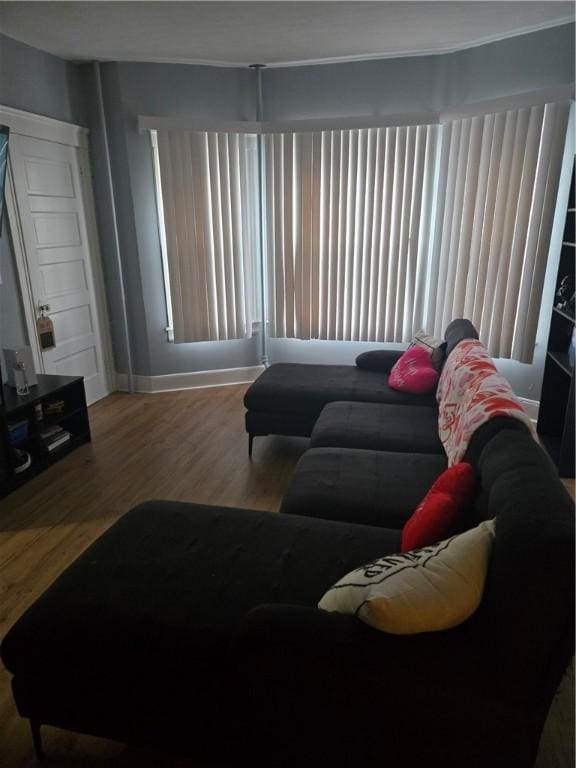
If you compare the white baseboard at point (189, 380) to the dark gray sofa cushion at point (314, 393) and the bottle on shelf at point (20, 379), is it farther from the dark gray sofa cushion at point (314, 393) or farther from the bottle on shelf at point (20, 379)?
the bottle on shelf at point (20, 379)

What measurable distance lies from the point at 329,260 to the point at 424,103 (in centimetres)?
A: 140

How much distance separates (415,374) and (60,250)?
2.87 m

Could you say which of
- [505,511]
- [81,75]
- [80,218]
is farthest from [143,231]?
[505,511]

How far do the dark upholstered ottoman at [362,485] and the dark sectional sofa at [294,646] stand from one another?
12 cm

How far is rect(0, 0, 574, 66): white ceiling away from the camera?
2.78 meters

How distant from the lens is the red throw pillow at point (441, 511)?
138cm

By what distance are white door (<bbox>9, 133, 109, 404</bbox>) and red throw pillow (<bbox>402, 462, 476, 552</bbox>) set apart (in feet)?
10.7

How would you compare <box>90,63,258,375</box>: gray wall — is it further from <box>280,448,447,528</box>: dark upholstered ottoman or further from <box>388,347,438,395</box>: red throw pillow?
<box>280,448,447,528</box>: dark upholstered ottoman

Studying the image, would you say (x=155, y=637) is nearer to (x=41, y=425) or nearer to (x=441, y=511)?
(x=441, y=511)

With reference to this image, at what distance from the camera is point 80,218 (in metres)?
4.02

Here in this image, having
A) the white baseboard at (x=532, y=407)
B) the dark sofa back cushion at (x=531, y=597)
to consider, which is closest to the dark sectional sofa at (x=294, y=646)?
the dark sofa back cushion at (x=531, y=597)

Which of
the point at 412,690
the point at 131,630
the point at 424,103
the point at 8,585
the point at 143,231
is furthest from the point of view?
the point at 143,231

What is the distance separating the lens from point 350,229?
4.17 meters

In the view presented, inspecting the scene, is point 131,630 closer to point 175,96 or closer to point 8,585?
point 8,585
